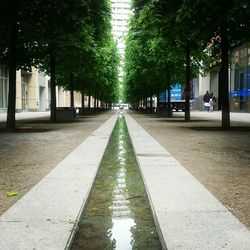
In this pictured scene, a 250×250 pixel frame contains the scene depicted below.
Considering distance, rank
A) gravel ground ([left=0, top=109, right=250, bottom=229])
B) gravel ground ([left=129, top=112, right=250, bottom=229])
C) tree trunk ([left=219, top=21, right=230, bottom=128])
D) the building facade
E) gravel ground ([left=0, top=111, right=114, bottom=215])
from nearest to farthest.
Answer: gravel ground ([left=129, top=112, right=250, bottom=229]) → gravel ground ([left=0, top=109, right=250, bottom=229]) → gravel ground ([left=0, top=111, right=114, bottom=215]) → tree trunk ([left=219, top=21, right=230, bottom=128]) → the building facade

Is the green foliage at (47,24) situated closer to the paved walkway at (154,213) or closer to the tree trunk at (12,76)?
the tree trunk at (12,76)

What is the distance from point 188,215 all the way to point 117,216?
2.47ft

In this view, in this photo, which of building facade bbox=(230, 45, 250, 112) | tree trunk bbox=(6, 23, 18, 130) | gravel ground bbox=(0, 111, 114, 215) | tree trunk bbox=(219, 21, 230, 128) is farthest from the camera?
building facade bbox=(230, 45, 250, 112)

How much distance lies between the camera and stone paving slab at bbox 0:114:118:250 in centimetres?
377

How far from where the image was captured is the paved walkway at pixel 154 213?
12.3 ft

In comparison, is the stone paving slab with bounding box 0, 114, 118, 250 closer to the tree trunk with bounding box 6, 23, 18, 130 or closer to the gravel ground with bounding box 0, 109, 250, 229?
the gravel ground with bounding box 0, 109, 250, 229

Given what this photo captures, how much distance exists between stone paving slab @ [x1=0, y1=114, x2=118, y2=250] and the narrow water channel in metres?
0.12

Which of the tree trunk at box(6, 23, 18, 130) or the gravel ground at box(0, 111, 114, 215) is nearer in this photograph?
the gravel ground at box(0, 111, 114, 215)

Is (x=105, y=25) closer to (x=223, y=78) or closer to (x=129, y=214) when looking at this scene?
(x=223, y=78)

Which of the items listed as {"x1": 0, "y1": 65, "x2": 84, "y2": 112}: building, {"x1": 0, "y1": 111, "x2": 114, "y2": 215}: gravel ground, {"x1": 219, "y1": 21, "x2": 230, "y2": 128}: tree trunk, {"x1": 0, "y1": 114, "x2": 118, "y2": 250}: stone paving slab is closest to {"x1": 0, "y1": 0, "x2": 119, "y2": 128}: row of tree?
{"x1": 0, "y1": 111, "x2": 114, "y2": 215}: gravel ground

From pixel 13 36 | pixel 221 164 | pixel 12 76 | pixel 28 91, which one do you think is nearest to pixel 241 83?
pixel 28 91

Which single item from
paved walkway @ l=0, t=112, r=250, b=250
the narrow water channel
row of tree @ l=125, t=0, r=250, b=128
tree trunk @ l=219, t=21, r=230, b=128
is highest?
row of tree @ l=125, t=0, r=250, b=128

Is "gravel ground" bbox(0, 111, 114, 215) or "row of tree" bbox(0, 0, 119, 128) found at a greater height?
"row of tree" bbox(0, 0, 119, 128)

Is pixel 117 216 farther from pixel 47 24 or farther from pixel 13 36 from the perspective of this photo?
pixel 13 36
